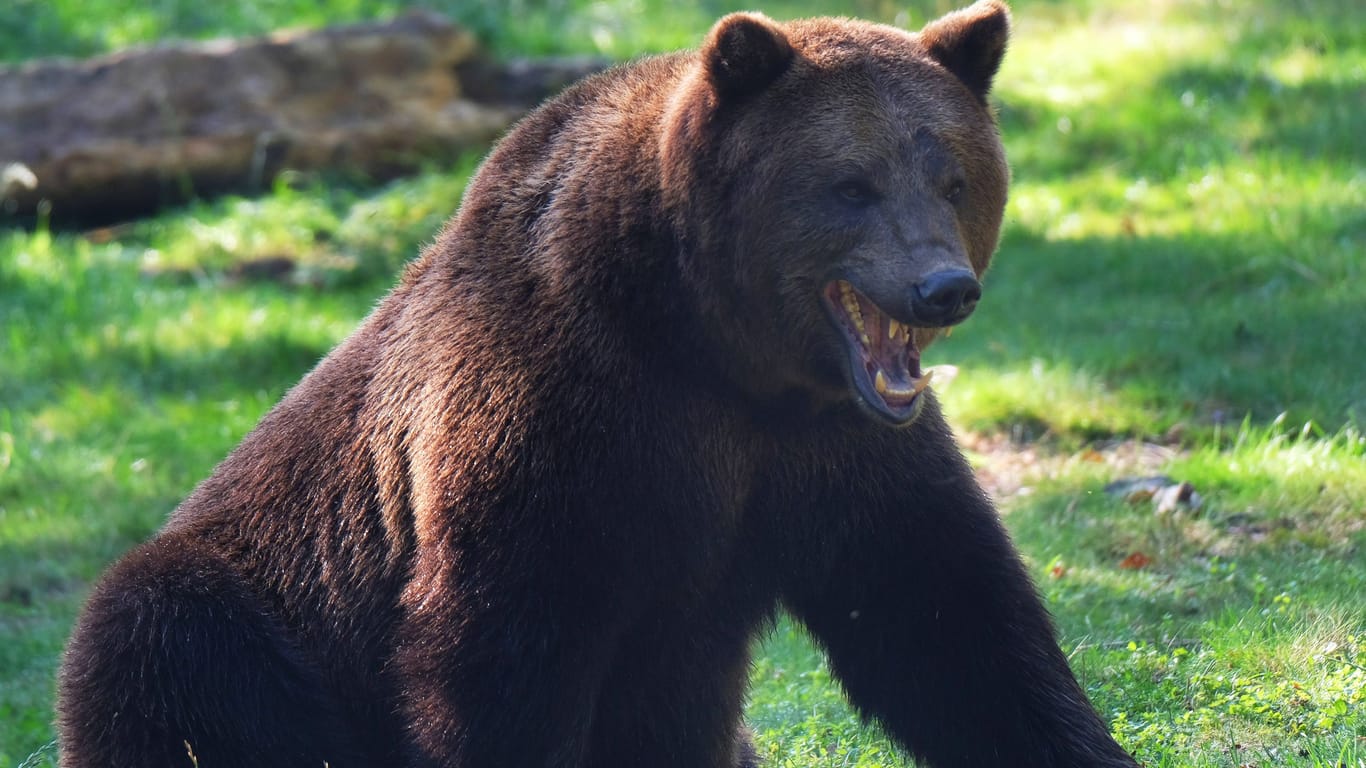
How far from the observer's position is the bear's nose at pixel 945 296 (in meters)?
3.91

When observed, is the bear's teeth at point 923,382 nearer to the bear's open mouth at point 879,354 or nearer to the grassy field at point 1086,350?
the bear's open mouth at point 879,354

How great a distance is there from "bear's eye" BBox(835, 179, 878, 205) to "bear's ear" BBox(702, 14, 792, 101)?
0.33m

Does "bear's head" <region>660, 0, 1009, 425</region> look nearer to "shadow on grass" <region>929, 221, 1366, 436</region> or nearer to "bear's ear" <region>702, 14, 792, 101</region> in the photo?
"bear's ear" <region>702, 14, 792, 101</region>

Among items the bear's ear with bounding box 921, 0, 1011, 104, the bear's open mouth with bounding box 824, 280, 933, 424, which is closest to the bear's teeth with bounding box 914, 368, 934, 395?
the bear's open mouth with bounding box 824, 280, 933, 424

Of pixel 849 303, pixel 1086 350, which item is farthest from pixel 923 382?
pixel 1086 350

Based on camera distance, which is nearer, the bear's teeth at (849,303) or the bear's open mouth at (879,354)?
the bear's open mouth at (879,354)

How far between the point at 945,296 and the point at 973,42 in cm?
83

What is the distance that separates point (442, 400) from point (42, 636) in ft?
10.9

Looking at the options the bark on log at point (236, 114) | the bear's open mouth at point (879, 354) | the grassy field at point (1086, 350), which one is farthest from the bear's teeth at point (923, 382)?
the bark on log at point (236, 114)

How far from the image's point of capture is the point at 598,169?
441cm

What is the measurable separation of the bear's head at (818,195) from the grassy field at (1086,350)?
1.28 metres

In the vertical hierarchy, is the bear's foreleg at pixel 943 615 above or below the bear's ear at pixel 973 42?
below

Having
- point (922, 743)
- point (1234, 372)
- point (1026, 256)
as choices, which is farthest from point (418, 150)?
point (922, 743)

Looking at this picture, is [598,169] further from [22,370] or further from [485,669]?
[22,370]
